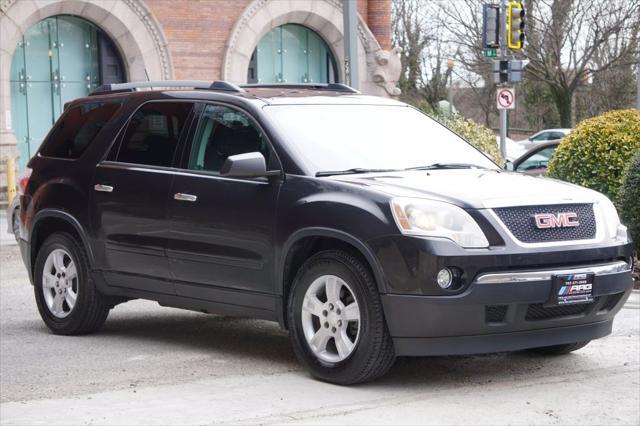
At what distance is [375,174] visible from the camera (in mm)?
7699

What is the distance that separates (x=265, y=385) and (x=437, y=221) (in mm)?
1420

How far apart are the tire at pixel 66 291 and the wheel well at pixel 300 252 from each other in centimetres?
205

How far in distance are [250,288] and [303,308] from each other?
57 cm

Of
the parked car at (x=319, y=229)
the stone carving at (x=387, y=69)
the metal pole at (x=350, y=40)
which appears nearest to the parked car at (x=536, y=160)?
the metal pole at (x=350, y=40)

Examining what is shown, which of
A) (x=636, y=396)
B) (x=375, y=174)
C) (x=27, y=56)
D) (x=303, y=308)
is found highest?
(x=27, y=56)

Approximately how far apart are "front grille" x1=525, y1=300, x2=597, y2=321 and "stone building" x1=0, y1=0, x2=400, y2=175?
19.3m

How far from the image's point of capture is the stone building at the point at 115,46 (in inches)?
1022

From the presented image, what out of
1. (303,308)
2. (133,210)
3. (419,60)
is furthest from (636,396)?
(419,60)

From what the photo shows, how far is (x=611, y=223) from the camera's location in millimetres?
7586

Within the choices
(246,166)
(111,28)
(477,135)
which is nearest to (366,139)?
(246,166)

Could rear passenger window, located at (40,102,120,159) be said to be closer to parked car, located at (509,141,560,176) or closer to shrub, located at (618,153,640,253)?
shrub, located at (618,153,640,253)

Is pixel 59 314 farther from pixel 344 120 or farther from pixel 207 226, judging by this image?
pixel 344 120

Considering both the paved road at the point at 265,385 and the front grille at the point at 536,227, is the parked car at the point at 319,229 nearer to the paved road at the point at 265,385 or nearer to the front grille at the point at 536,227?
the front grille at the point at 536,227

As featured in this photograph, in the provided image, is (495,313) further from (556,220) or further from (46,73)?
(46,73)
